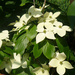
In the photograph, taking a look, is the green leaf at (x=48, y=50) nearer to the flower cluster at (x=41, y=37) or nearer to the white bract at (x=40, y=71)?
the flower cluster at (x=41, y=37)

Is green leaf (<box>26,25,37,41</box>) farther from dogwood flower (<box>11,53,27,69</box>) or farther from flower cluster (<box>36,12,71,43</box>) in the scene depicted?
dogwood flower (<box>11,53,27,69</box>)

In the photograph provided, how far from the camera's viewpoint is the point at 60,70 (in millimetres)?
654

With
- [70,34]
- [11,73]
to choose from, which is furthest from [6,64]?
[70,34]

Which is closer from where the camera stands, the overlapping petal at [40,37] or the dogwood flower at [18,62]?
the overlapping petal at [40,37]

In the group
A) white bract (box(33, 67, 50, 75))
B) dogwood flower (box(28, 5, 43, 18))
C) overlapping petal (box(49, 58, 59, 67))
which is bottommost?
white bract (box(33, 67, 50, 75))

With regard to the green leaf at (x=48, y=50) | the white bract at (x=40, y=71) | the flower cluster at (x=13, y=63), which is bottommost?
the white bract at (x=40, y=71)

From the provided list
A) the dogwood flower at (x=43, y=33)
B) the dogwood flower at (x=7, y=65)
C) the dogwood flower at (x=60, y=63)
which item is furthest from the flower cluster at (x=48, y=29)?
the dogwood flower at (x=7, y=65)

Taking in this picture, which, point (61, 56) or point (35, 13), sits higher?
point (35, 13)

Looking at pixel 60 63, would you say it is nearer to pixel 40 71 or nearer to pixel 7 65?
pixel 40 71

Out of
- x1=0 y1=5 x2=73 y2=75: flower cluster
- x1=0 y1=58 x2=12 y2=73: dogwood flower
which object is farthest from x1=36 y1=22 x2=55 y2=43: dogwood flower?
x1=0 y1=58 x2=12 y2=73: dogwood flower

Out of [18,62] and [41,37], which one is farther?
[18,62]

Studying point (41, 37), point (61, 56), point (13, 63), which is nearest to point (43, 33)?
point (41, 37)

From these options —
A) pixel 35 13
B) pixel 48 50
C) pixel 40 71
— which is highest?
pixel 35 13

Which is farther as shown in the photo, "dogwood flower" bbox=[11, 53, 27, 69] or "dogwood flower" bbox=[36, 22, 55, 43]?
"dogwood flower" bbox=[11, 53, 27, 69]
